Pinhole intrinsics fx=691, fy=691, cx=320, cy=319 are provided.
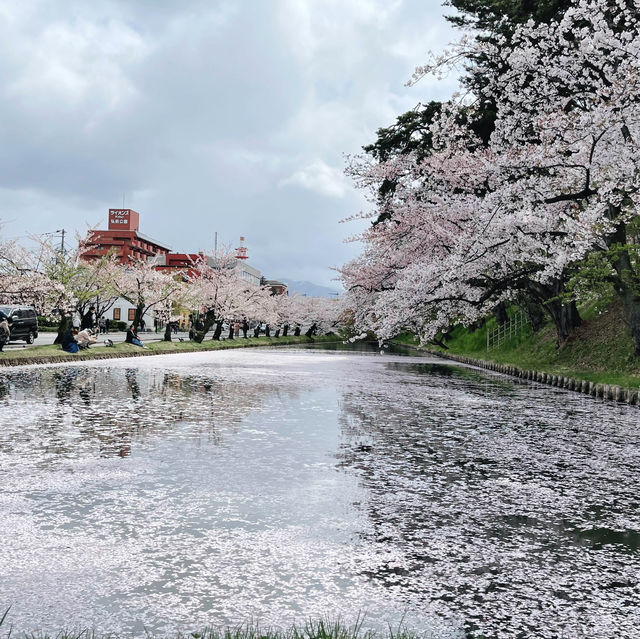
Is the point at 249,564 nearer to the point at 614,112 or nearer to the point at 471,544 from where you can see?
the point at 471,544

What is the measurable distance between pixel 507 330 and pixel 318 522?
3716 cm

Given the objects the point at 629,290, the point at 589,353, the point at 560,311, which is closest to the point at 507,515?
the point at 629,290

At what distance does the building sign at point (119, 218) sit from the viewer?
132625 mm

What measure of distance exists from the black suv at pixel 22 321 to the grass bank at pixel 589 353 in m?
22.1

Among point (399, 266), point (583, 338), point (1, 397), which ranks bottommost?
point (1, 397)

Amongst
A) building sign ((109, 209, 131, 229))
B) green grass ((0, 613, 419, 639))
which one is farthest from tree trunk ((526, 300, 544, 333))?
building sign ((109, 209, 131, 229))

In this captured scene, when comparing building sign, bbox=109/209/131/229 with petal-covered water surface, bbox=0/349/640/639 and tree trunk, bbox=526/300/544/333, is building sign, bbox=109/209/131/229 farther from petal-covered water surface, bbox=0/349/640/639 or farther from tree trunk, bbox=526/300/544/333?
petal-covered water surface, bbox=0/349/640/639

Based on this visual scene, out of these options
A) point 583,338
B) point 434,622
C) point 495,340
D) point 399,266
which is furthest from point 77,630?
point 495,340

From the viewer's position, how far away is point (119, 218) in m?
133

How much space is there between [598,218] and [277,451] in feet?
47.6

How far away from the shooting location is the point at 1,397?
13398mm

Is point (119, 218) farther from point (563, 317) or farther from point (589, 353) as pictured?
point (589, 353)

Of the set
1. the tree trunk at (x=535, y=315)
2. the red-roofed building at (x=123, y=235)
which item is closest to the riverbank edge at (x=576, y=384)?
the tree trunk at (x=535, y=315)

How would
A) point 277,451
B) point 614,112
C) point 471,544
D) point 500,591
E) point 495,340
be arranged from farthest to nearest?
point 495,340 → point 614,112 → point 277,451 → point 471,544 → point 500,591
